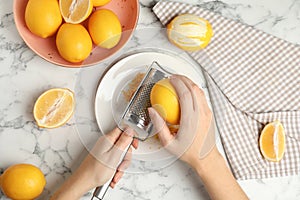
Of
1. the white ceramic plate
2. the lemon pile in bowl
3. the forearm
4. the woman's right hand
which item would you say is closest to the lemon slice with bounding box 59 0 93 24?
the lemon pile in bowl

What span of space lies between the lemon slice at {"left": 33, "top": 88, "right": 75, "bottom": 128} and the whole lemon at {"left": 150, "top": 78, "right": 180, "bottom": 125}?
7.6 inches

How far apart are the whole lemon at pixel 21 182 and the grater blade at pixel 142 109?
8.2 inches

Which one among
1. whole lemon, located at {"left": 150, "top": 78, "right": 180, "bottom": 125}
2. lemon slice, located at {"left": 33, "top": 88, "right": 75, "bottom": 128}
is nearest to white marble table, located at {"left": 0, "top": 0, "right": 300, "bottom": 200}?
lemon slice, located at {"left": 33, "top": 88, "right": 75, "bottom": 128}

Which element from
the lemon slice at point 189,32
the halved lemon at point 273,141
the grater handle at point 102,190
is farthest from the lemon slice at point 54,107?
the halved lemon at point 273,141

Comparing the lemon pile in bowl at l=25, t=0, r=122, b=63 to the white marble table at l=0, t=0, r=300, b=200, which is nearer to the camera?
the lemon pile in bowl at l=25, t=0, r=122, b=63

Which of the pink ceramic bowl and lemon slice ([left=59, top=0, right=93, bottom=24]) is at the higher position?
lemon slice ([left=59, top=0, right=93, bottom=24])

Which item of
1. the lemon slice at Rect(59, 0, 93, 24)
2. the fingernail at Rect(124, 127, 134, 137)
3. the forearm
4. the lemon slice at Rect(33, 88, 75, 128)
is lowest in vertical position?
the forearm

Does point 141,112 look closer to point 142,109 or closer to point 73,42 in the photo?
point 142,109

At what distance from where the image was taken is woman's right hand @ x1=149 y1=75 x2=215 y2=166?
3.49 feet

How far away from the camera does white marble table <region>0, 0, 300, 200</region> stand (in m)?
1.18

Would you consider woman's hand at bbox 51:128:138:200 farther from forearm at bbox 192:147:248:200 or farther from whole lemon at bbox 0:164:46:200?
forearm at bbox 192:147:248:200

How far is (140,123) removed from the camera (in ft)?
3.58

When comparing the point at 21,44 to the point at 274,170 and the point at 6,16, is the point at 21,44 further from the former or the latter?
the point at 274,170

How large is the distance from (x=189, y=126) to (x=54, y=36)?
36 cm
